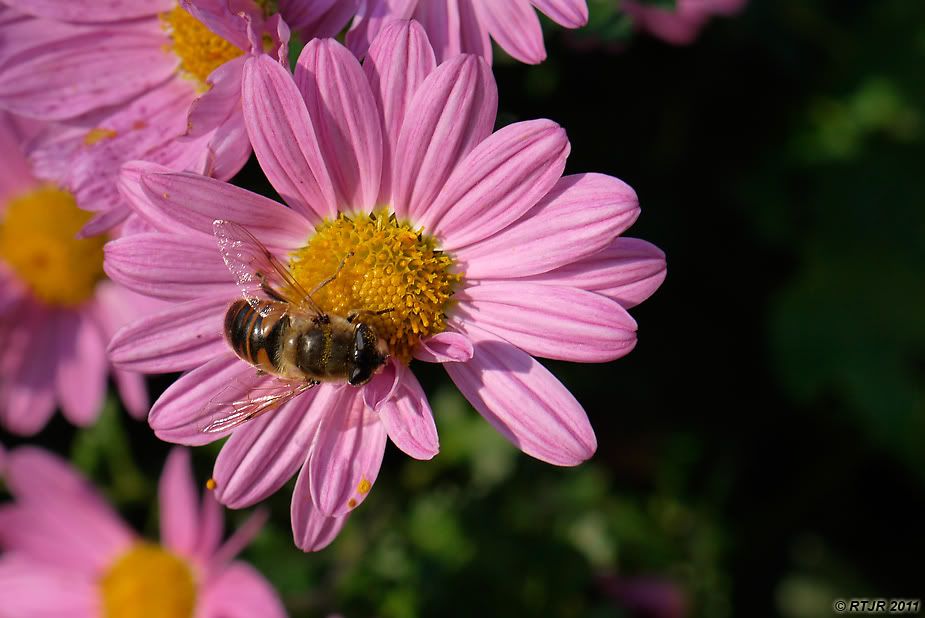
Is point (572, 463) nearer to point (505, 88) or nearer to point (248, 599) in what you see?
point (248, 599)

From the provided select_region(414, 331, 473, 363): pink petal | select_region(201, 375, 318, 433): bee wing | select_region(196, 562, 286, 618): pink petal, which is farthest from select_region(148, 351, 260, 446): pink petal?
select_region(196, 562, 286, 618): pink petal

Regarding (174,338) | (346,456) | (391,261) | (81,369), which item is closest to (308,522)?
(346,456)

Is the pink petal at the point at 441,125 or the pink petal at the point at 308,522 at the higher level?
the pink petal at the point at 441,125

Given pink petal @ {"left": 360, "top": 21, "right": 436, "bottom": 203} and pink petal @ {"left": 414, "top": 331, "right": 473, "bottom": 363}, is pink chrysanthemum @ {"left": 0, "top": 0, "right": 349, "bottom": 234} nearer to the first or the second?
pink petal @ {"left": 360, "top": 21, "right": 436, "bottom": 203}

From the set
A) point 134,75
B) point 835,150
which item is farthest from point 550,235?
point 835,150

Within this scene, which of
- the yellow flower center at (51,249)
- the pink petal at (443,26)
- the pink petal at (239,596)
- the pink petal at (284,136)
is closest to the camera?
the pink petal at (284,136)

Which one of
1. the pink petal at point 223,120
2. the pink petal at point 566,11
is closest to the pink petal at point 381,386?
the pink petal at point 223,120

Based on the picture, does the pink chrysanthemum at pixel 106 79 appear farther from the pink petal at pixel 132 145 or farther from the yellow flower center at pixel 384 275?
the yellow flower center at pixel 384 275
